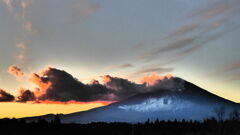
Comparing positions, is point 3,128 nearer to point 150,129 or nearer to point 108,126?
point 108,126

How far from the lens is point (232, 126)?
122188 mm

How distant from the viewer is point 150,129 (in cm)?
15850

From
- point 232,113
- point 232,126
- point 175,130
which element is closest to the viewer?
point 232,126

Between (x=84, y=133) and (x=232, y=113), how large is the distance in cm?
5176

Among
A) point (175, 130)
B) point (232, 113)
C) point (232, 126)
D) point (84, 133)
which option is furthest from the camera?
point (175, 130)

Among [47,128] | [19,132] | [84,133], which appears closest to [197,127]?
[84,133]

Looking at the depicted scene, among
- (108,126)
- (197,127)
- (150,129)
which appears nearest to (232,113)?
(197,127)

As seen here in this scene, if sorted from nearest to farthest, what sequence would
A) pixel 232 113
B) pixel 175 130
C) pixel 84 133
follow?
pixel 232 113, pixel 84 133, pixel 175 130

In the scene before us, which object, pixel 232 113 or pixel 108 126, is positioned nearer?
pixel 232 113

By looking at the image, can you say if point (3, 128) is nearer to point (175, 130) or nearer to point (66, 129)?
point (66, 129)

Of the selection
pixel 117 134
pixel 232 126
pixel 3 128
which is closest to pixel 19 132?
pixel 3 128

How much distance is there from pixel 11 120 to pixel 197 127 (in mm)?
71891

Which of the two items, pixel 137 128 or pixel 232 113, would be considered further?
pixel 137 128

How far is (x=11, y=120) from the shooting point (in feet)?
438
